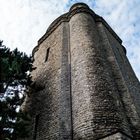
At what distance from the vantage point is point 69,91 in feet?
34.7

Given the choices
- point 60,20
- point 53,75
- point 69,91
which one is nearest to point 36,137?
point 69,91

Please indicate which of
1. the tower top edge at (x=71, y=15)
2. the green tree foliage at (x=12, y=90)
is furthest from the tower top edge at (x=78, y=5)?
the green tree foliage at (x=12, y=90)

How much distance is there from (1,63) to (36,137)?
3.25 metres

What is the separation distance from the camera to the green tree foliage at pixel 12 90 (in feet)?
27.5

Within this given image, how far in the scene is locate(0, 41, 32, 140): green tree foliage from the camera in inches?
330

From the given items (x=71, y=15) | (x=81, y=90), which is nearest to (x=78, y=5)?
(x=71, y=15)

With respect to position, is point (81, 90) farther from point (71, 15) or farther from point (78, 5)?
point (78, 5)

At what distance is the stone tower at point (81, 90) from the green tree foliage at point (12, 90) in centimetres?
107

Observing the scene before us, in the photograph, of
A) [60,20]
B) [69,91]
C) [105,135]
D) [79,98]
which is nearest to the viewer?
[105,135]

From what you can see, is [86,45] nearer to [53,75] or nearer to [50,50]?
[53,75]

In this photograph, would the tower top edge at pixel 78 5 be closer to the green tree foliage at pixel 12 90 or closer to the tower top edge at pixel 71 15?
the tower top edge at pixel 71 15

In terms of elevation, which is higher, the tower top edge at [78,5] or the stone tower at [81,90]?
the tower top edge at [78,5]

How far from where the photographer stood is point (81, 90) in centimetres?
977

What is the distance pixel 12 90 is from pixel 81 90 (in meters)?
3.01
